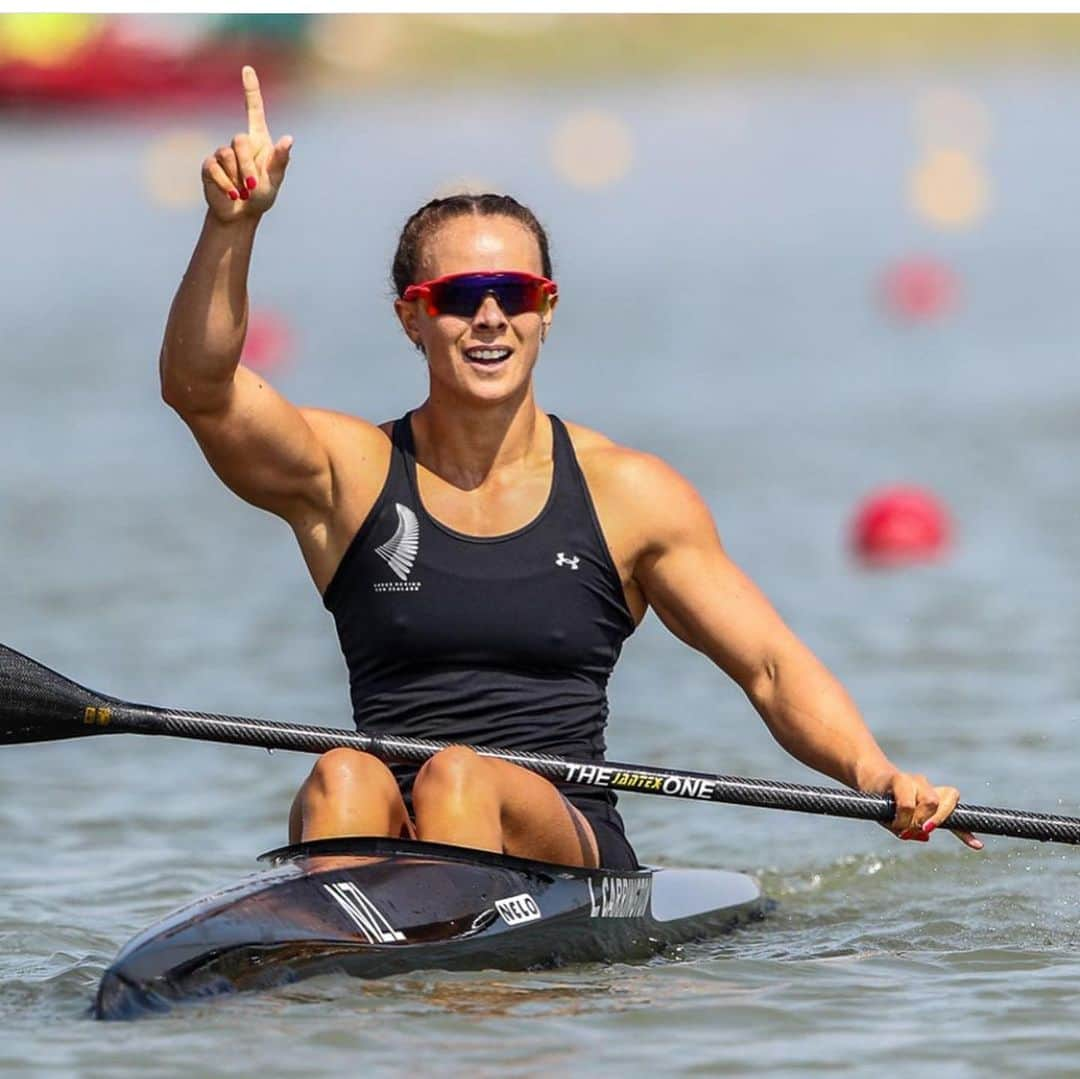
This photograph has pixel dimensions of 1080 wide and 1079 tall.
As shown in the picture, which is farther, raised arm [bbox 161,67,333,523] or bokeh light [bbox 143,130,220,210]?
bokeh light [bbox 143,130,220,210]

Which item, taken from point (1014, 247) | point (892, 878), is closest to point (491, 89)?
point (1014, 247)

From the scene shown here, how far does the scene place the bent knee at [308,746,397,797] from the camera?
483cm

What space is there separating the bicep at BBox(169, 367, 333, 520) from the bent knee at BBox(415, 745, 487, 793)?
0.66 meters

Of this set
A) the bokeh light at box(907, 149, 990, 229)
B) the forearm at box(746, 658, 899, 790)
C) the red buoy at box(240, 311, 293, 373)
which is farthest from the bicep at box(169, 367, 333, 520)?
the bokeh light at box(907, 149, 990, 229)

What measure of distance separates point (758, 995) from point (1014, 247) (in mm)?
24327

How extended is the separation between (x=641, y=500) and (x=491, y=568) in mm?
386

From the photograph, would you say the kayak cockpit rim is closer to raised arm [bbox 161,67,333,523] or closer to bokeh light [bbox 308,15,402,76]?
raised arm [bbox 161,67,333,523]

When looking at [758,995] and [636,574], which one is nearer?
[758,995]

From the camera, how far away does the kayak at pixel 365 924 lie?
4.52m

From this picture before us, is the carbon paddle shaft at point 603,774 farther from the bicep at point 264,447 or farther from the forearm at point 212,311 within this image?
the forearm at point 212,311

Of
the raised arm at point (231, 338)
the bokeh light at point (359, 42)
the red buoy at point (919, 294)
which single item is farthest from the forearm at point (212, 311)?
the bokeh light at point (359, 42)

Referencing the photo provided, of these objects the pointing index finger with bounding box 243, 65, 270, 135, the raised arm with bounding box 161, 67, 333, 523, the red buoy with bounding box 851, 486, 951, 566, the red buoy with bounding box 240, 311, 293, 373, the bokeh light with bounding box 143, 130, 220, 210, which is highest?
the bokeh light with bounding box 143, 130, 220, 210

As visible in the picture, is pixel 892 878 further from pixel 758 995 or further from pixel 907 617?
pixel 907 617

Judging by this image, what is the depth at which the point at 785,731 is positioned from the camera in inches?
209
